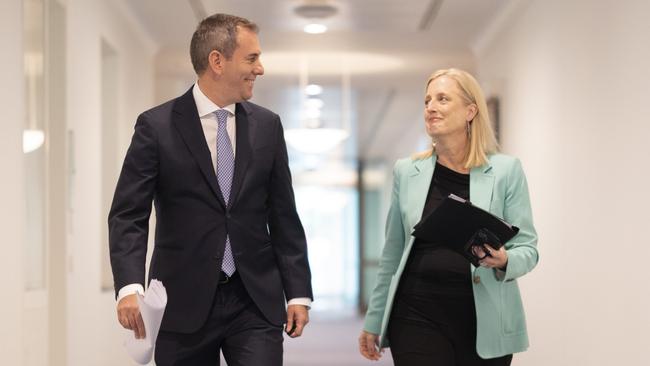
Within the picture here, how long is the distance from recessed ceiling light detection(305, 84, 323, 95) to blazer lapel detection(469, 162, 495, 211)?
7767 millimetres

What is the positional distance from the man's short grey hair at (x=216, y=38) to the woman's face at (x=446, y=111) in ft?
2.16

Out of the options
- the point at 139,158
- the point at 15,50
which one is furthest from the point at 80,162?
the point at 139,158

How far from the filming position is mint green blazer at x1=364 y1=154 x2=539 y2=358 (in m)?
2.96

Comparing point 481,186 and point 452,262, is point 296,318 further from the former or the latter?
point 481,186

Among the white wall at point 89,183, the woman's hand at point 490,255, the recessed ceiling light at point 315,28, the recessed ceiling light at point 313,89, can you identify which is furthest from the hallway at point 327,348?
the woman's hand at point 490,255

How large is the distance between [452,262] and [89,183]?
11.4 feet

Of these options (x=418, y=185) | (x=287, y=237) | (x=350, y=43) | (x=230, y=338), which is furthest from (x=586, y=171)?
(x=350, y=43)

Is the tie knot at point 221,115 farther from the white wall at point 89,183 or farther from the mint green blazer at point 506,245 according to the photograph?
the white wall at point 89,183

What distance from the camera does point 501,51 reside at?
25.0ft

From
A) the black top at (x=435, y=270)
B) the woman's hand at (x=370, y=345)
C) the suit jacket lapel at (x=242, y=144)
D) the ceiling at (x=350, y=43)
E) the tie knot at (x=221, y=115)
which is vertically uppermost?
A: the ceiling at (x=350, y=43)

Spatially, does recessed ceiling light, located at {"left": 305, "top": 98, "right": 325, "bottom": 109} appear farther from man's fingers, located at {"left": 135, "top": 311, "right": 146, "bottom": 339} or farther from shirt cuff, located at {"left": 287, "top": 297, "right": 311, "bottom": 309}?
man's fingers, located at {"left": 135, "top": 311, "right": 146, "bottom": 339}

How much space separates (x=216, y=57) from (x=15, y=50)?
1.76m

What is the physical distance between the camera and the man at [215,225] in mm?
2660

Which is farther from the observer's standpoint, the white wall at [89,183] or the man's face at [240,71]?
the white wall at [89,183]
